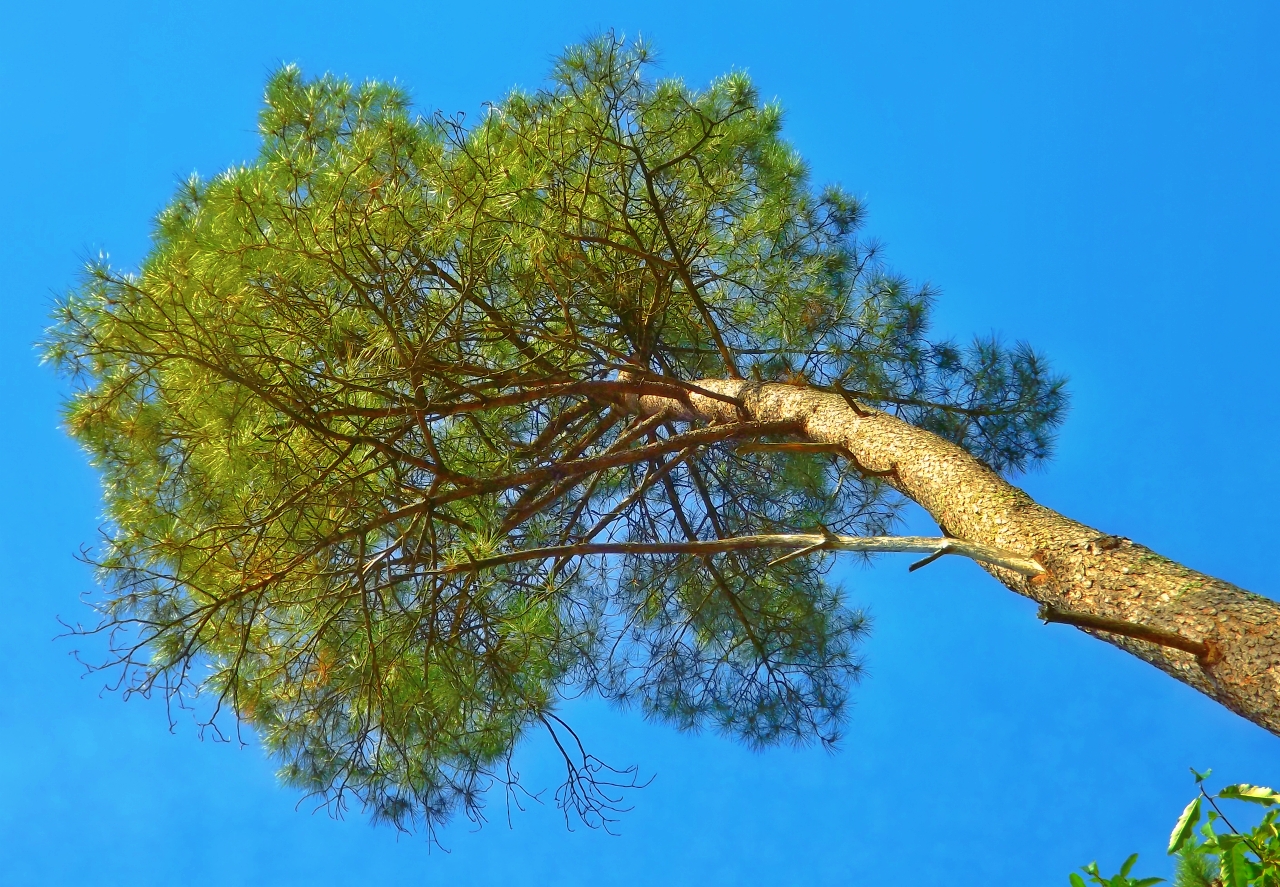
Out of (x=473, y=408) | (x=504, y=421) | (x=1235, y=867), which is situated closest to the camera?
(x=1235, y=867)

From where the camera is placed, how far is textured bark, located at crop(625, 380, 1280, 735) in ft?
4.26

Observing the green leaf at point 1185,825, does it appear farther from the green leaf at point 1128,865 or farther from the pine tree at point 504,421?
the pine tree at point 504,421

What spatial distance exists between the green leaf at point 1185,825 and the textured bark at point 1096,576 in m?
0.17

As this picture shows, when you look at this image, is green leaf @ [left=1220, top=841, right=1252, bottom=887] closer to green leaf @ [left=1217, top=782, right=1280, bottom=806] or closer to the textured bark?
green leaf @ [left=1217, top=782, right=1280, bottom=806]

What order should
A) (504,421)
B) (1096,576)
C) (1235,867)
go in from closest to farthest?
(1235,867) → (1096,576) → (504,421)

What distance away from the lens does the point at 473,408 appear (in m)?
2.50

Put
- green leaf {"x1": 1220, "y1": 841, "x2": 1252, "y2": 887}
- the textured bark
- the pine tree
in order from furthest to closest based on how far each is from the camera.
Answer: the pine tree, the textured bark, green leaf {"x1": 1220, "y1": 841, "x2": 1252, "y2": 887}

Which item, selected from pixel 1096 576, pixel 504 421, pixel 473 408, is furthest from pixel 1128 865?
pixel 504 421

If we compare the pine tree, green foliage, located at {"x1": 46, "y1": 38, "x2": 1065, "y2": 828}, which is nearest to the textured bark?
the pine tree

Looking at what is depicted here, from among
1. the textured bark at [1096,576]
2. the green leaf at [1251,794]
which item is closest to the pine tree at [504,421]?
the textured bark at [1096,576]

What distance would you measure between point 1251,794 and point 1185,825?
0.29 feet

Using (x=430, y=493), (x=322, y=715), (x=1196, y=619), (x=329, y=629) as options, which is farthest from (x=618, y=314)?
(x=1196, y=619)

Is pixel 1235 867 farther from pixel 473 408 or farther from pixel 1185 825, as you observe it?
pixel 473 408

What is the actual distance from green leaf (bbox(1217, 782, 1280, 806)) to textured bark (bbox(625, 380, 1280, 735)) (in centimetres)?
9
